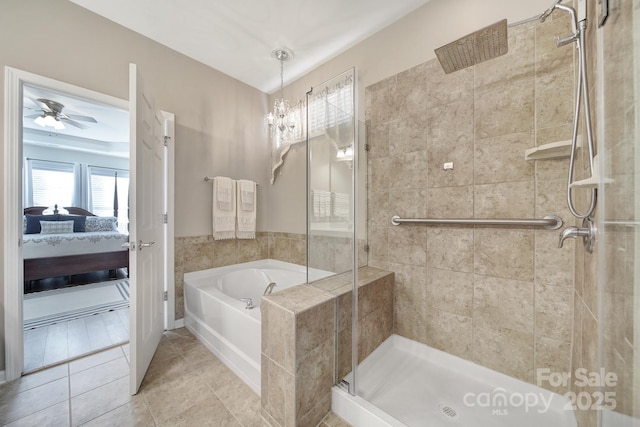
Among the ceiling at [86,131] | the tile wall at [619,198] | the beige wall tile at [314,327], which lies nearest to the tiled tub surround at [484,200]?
the tile wall at [619,198]

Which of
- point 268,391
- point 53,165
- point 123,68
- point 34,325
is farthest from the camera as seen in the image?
point 53,165

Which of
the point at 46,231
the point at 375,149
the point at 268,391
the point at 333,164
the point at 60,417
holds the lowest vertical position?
the point at 60,417

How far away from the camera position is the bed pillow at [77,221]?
445 cm

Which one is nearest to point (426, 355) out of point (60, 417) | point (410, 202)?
point (410, 202)

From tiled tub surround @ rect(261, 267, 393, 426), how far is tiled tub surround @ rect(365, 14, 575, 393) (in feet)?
2.50

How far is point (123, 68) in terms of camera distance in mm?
1921

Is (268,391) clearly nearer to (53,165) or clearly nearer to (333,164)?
(333,164)

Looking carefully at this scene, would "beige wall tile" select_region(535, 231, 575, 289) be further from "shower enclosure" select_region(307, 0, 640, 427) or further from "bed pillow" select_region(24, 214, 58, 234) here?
"bed pillow" select_region(24, 214, 58, 234)

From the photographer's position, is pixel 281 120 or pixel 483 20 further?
pixel 281 120

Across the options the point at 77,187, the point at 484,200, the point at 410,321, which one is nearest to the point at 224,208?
the point at 410,321

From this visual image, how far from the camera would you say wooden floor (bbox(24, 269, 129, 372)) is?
1.70 metres

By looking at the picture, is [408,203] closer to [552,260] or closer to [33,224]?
[552,260]

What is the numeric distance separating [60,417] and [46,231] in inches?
180

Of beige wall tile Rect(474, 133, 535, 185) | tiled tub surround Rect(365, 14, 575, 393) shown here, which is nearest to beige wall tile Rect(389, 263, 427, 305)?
tiled tub surround Rect(365, 14, 575, 393)
